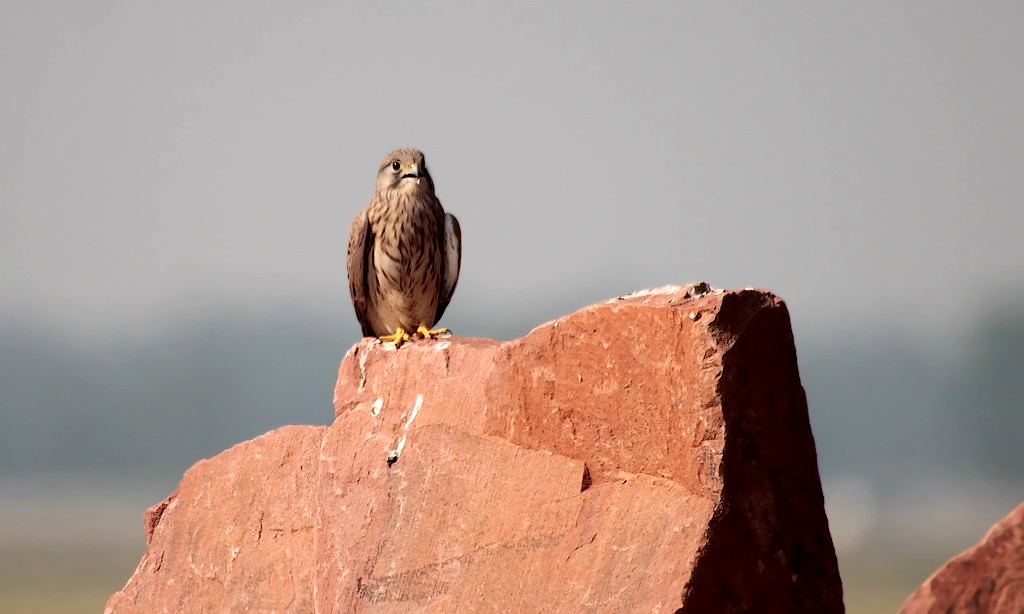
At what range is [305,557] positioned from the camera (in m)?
4.59

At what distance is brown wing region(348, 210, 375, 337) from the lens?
5570 millimetres

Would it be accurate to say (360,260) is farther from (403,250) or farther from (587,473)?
(587,473)

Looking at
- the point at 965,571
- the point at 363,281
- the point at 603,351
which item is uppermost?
the point at 363,281

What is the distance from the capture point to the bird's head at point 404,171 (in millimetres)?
5410

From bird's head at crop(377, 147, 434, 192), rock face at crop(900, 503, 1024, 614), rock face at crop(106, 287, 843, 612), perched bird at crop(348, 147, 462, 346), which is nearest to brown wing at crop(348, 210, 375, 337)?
perched bird at crop(348, 147, 462, 346)

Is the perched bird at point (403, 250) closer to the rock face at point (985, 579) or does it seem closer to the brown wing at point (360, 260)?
the brown wing at point (360, 260)

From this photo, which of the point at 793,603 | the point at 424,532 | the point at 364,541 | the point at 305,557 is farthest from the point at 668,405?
the point at 305,557

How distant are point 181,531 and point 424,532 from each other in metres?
1.56

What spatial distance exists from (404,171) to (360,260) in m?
0.47

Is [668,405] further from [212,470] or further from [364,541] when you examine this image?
[212,470]

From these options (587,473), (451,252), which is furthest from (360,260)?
(587,473)

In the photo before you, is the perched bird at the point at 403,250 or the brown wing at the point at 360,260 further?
the brown wing at the point at 360,260

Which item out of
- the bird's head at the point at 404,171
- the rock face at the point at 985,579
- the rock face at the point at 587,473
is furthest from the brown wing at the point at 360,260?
the rock face at the point at 985,579

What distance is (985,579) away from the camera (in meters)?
3.18
